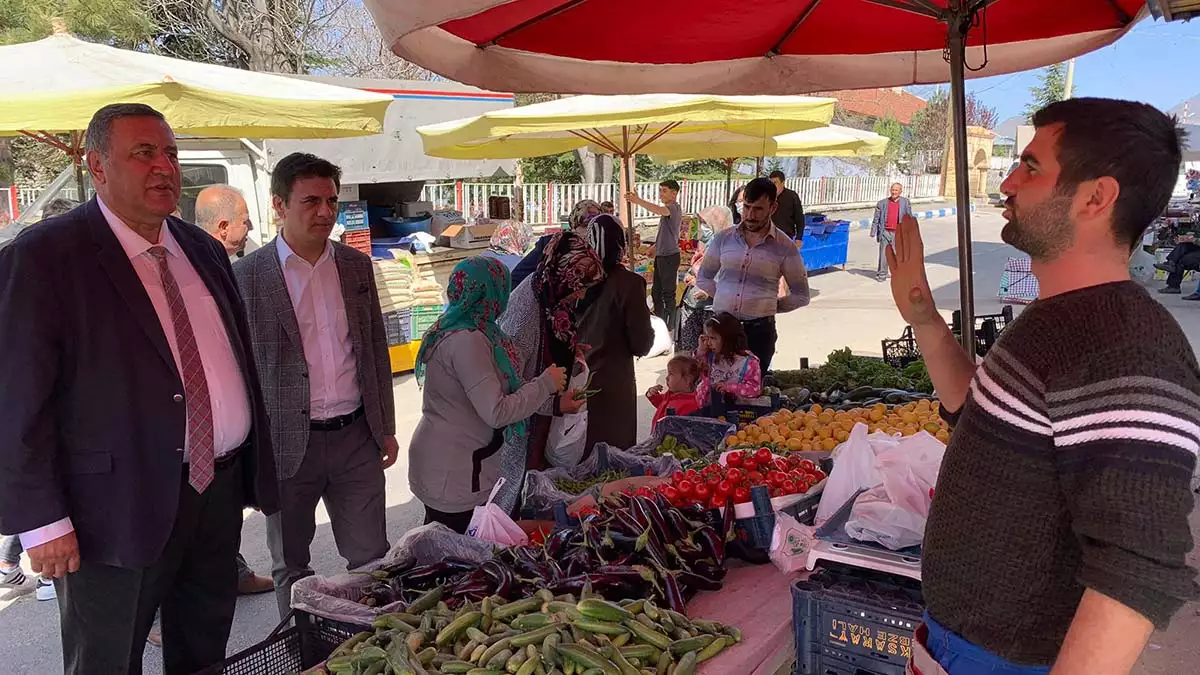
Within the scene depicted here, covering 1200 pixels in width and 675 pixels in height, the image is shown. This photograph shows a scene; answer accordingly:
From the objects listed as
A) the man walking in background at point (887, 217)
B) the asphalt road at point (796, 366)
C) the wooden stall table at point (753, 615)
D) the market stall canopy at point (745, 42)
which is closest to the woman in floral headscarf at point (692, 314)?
the asphalt road at point (796, 366)

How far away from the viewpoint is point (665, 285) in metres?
10.7

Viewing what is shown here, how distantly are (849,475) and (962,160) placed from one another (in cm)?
126

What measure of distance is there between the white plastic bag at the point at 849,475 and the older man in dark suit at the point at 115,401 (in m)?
2.14

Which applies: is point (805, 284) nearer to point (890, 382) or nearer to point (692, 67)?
point (890, 382)

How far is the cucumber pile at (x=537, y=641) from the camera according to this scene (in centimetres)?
221

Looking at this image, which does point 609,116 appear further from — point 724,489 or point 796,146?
point 796,146

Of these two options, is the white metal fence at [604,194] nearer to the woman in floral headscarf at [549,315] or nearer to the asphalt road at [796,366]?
the asphalt road at [796,366]

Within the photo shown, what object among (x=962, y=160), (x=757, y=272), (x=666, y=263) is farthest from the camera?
(x=666, y=263)

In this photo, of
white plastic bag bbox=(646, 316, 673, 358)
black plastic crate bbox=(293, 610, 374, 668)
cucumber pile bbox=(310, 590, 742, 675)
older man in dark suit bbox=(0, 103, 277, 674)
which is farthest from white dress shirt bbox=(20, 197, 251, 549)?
white plastic bag bbox=(646, 316, 673, 358)

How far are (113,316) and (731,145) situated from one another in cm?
1219

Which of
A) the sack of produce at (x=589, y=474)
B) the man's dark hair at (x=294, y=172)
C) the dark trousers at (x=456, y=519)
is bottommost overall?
the dark trousers at (x=456, y=519)

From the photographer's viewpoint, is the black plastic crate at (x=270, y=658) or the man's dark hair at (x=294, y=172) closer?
the black plastic crate at (x=270, y=658)

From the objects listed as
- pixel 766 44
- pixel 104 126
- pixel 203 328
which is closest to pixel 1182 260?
pixel 766 44

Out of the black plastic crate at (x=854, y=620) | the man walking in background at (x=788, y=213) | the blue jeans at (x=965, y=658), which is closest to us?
the blue jeans at (x=965, y=658)
